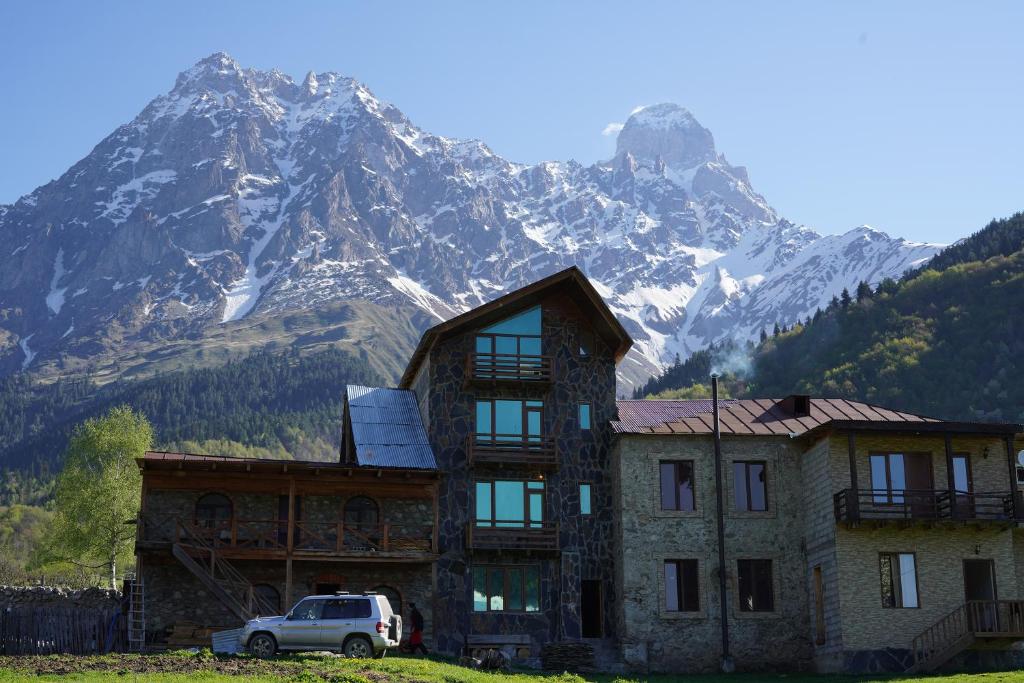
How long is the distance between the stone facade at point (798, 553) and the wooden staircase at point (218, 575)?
13988 millimetres

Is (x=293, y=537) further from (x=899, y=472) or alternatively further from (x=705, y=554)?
(x=899, y=472)

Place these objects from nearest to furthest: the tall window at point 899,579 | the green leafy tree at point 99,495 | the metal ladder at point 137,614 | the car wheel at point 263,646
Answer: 1. the car wheel at point 263,646
2. the metal ladder at point 137,614
3. the tall window at point 899,579
4. the green leafy tree at point 99,495

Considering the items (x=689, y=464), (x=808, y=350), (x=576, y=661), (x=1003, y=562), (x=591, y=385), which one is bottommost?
(x=576, y=661)

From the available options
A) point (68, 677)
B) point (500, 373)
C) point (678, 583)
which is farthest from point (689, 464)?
point (68, 677)

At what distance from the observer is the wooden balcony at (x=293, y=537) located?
158 ft

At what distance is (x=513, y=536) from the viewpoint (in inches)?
2039

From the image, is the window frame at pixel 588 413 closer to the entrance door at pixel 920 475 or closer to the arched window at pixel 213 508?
the entrance door at pixel 920 475

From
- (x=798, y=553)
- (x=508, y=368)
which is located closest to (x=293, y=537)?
(x=508, y=368)

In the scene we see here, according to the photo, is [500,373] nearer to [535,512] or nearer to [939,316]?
[535,512]

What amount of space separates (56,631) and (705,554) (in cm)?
2395

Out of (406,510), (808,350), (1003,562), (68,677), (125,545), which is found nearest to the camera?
(68,677)

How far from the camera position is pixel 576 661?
48.6 meters

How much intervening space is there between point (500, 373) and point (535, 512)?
5813 millimetres

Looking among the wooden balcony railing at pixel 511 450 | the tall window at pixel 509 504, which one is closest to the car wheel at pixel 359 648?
the tall window at pixel 509 504
